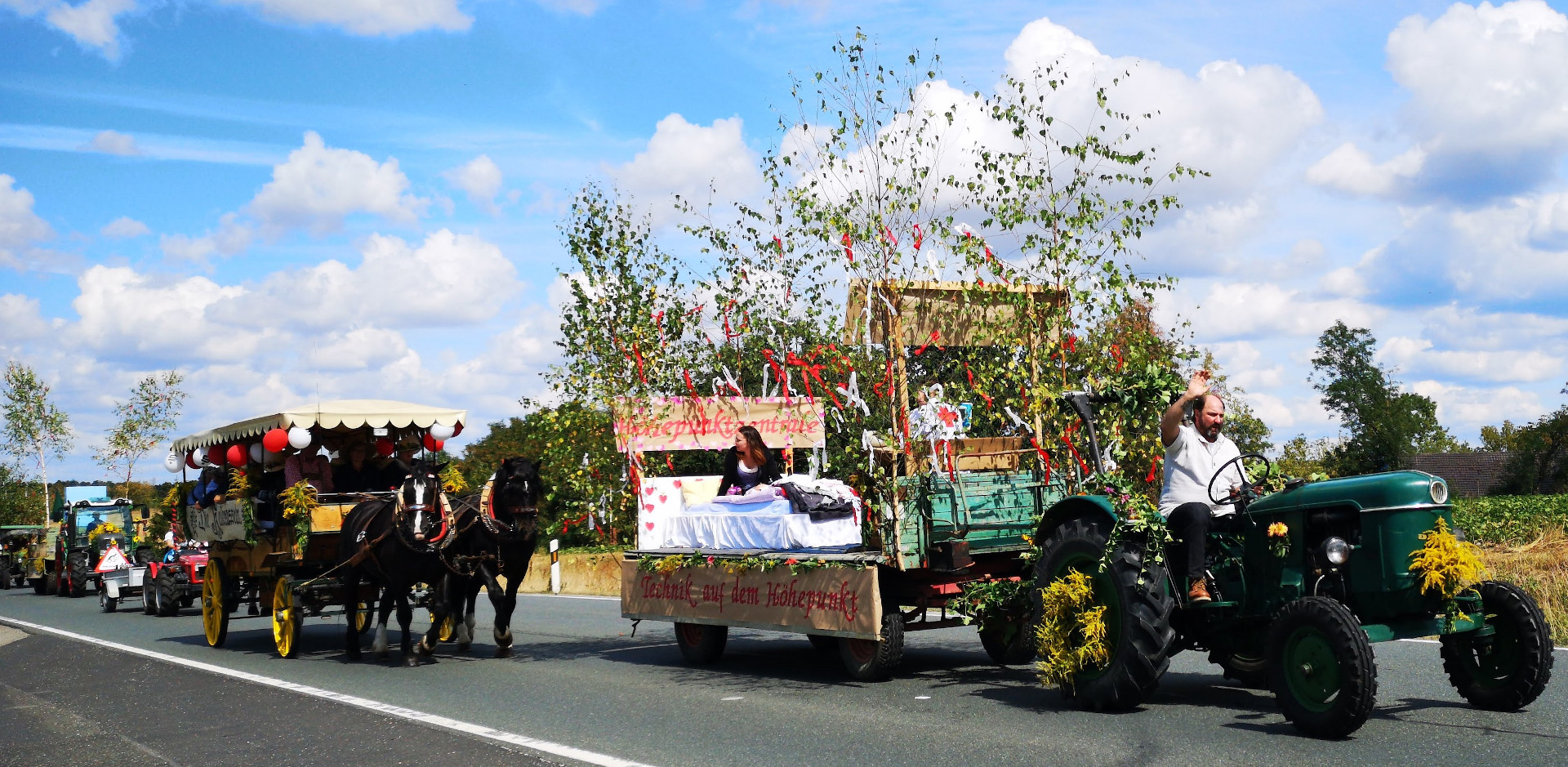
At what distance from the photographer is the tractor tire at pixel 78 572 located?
108ft

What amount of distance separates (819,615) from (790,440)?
13.7 feet

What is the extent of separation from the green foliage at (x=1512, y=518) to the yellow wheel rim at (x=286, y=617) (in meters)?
18.0

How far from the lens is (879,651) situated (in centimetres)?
1045

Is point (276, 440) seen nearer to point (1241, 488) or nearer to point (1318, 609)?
point (1241, 488)

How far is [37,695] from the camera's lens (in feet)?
40.3

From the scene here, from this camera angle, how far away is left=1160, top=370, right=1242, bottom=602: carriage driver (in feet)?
27.3

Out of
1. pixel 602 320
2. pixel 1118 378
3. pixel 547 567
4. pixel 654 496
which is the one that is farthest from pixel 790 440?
pixel 547 567

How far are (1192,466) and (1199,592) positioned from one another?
808 mm

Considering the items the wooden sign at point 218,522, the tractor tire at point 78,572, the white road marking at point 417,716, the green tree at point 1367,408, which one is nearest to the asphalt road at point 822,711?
the white road marking at point 417,716

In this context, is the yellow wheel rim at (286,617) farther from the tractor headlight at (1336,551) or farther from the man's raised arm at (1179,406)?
the tractor headlight at (1336,551)

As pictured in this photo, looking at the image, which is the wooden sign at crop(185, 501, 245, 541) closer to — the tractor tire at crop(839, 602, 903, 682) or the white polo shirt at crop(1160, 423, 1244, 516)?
the tractor tire at crop(839, 602, 903, 682)

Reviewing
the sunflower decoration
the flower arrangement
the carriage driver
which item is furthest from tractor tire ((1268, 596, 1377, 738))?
the flower arrangement

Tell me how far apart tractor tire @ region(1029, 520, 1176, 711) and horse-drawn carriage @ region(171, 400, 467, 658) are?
7.16 metres

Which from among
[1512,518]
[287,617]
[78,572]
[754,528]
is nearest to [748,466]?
[754,528]
